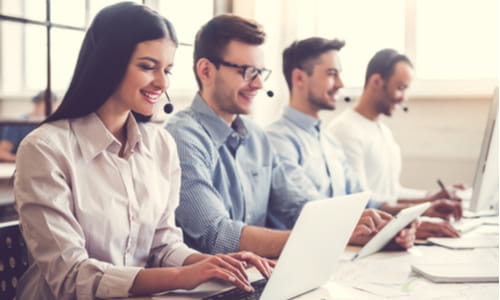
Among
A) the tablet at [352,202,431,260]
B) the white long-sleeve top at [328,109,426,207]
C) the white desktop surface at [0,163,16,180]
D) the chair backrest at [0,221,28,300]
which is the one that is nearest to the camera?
the chair backrest at [0,221,28,300]

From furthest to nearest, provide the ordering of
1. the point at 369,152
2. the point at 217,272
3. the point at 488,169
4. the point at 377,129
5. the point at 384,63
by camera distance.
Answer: the point at 384,63
the point at 377,129
the point at 369,152
the point at 488,169
the point at 217,272

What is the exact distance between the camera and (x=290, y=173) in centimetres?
232

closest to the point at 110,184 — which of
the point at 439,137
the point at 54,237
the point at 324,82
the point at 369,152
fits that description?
the point at 54,237

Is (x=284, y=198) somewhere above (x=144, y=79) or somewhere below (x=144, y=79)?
below

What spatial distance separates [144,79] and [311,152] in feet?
4.39

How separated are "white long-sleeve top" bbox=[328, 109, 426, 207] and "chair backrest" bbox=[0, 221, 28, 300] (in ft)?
6.50

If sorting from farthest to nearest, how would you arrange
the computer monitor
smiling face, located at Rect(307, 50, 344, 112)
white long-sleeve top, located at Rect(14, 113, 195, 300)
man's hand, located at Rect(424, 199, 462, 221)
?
smiling face, located at Rect(307, 50, 344, 112) → man's hand, located at Rect(424, 199, 462, 221) → the computer monitor → white long-sleeve top, located at Rect(14, 113, 195, 300)

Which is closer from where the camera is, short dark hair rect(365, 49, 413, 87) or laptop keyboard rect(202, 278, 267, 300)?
laptop keyboard rect(202, 278, 267, 300)

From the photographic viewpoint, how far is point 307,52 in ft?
9.11

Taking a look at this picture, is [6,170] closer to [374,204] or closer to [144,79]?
[374,204]

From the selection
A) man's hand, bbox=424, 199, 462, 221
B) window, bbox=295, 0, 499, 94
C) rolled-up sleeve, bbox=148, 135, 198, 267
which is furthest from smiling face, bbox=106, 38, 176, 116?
window, bbox=295, 0, 499, 94

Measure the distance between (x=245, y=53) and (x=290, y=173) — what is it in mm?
550

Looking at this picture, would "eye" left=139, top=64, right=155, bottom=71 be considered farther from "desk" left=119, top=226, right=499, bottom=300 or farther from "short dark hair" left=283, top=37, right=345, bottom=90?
"short dark hair" left=283, top=37, right=345, bottom=90

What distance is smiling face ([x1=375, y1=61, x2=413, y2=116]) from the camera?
11.0 ft
